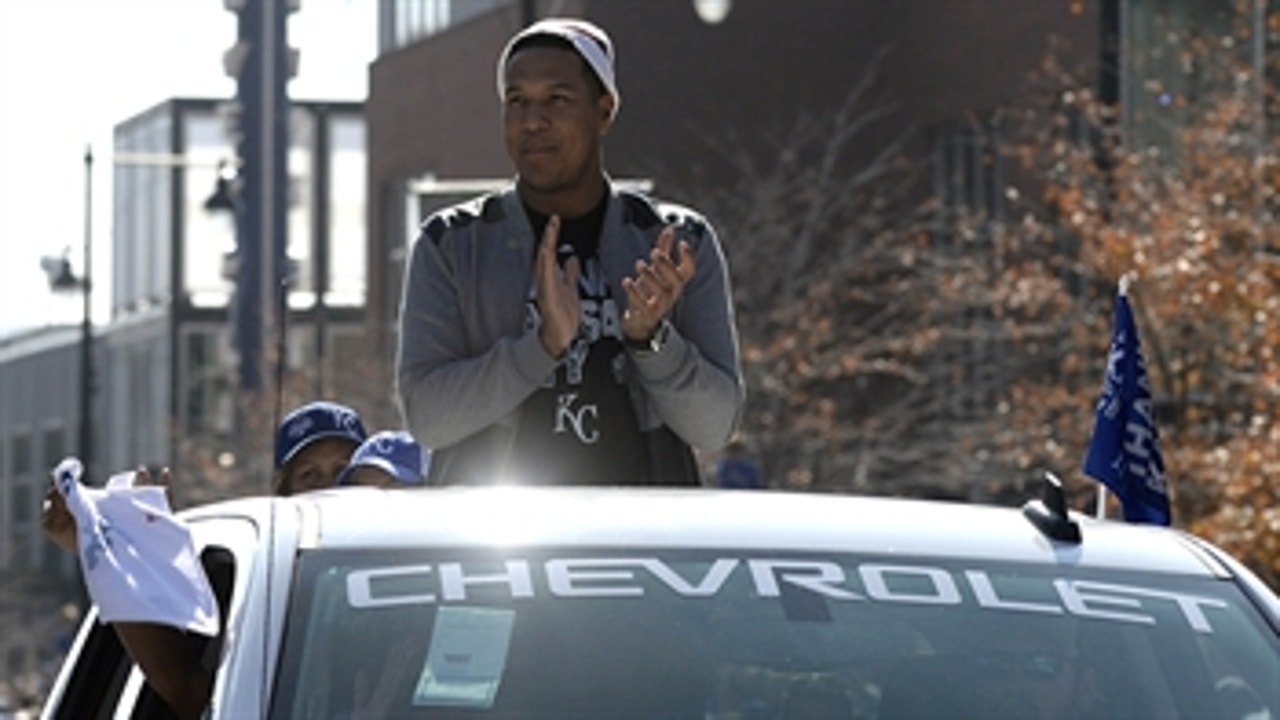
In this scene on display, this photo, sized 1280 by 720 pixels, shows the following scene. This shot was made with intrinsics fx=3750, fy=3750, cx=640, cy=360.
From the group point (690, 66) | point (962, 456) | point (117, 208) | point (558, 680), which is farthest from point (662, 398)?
point (117, 208)

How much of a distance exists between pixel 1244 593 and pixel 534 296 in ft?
6.94

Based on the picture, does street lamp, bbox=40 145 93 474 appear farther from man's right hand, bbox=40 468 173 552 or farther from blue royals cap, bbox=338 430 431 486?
man's right hand, bbox=40 468 173 552

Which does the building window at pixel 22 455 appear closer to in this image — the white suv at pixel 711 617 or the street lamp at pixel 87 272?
the street lamp at pixel 87 272

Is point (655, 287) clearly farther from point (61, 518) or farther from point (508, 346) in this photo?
point (61, 518)

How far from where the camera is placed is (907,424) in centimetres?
3894

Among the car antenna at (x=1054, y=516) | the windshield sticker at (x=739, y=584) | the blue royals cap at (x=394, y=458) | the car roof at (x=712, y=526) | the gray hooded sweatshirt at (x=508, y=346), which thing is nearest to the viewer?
the windshield sticker at (x=739, y=584)

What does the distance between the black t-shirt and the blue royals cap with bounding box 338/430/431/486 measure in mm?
1559

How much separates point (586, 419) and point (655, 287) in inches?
17.3

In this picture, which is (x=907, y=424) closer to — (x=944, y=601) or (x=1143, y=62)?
(x=1143, y=62)

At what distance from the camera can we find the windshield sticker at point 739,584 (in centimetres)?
485

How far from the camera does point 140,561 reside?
503 centimetres

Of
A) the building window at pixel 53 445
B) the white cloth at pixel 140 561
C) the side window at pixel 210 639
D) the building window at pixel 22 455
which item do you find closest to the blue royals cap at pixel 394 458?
the side window at pixel 210 639

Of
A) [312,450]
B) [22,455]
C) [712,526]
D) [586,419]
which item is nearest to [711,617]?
[712,526]

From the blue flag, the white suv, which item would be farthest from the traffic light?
the white suv
